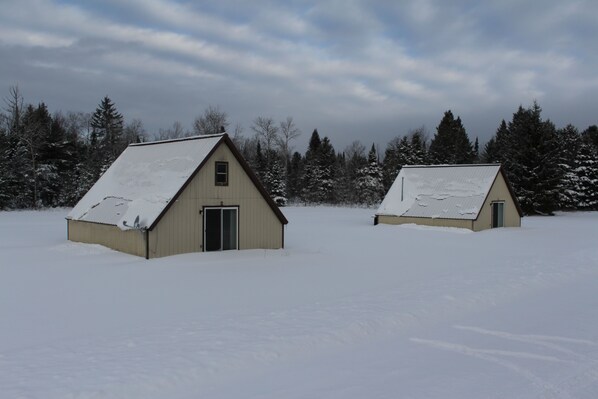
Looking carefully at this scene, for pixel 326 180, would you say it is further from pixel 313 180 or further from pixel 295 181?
pixel 295 181

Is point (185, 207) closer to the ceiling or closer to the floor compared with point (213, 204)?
closer to the floor

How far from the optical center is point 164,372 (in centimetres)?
618

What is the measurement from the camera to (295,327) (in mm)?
8250

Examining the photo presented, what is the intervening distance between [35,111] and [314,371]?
189ft

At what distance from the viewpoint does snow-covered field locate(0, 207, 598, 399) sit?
602 cm

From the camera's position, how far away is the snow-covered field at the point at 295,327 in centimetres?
602

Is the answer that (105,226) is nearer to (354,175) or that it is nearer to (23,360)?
(23,360)

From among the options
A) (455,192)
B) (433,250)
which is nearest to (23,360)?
(433,250)

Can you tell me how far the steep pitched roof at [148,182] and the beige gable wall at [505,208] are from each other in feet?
50.9

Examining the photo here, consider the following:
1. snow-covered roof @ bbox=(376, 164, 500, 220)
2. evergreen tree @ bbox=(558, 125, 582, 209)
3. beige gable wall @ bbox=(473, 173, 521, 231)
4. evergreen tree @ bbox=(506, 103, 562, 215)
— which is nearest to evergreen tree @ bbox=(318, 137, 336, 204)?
evergreen tree @ bbox=(506, 103, 562, 215)

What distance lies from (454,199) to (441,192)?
4.05 feet

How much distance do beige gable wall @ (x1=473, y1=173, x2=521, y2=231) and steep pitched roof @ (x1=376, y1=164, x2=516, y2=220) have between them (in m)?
0.56

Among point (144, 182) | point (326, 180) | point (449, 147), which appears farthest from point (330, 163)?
point (144, 182)

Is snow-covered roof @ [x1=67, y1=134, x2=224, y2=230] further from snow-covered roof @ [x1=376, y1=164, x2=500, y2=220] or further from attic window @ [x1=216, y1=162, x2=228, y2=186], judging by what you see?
snow-covered roof @ [x1=376, y1=164, x2=500, y2=220]
